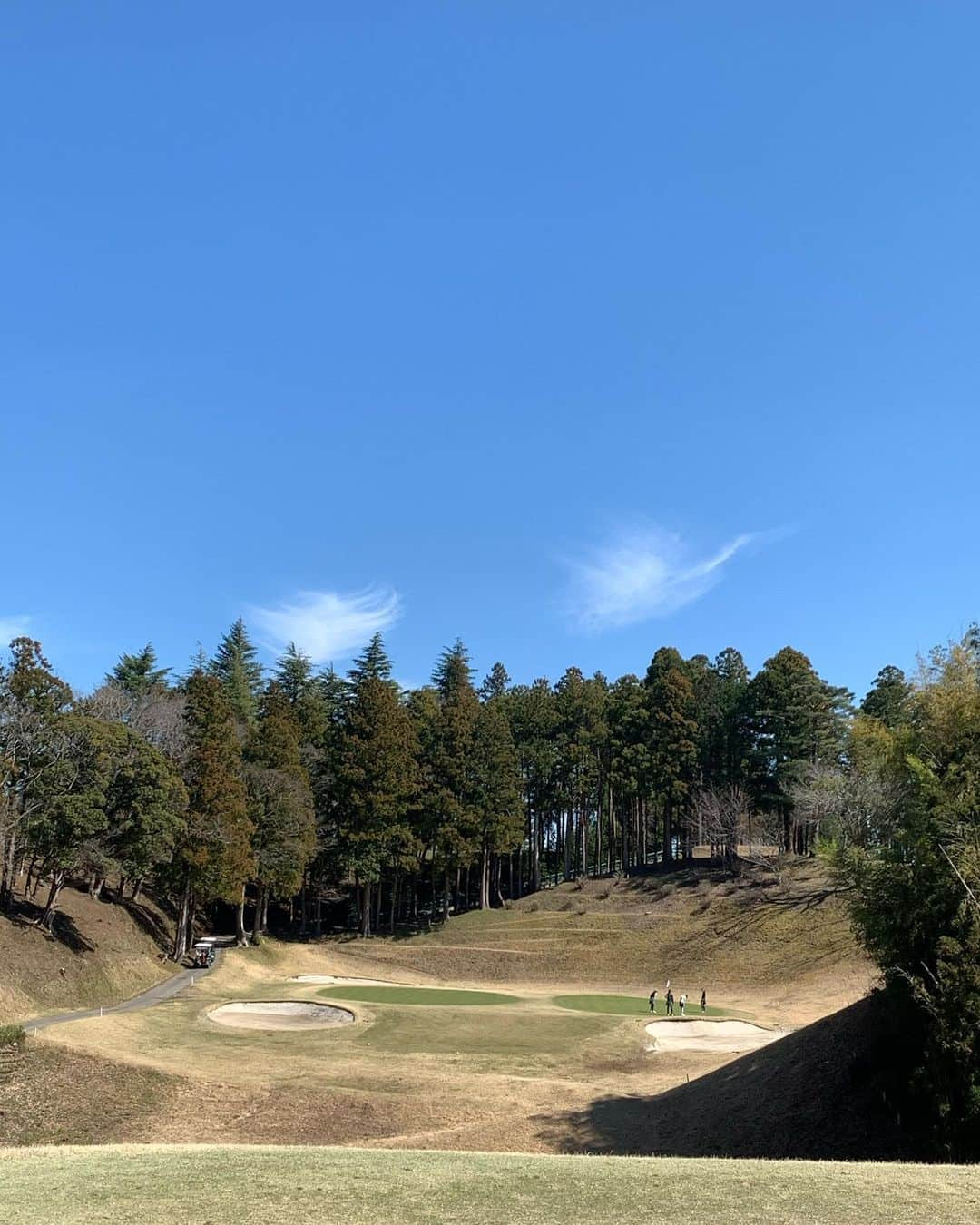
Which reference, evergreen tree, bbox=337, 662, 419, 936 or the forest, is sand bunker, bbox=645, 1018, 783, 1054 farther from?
evergreen tree, bbox=337, 662, 419, 936

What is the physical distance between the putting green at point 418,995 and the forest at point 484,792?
996 centimetres

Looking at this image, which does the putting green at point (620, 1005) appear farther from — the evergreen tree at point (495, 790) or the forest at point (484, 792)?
the evergreen tree at point (495, 790)

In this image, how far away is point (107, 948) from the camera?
42594 millimetres

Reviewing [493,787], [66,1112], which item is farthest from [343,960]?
[66,1112]

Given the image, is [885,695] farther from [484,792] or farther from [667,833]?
[484,792]

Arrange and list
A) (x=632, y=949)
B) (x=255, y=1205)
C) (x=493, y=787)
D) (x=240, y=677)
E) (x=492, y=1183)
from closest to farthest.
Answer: (x=255, y=1205) < (x=492, y=1183) < (x=632, y=949) < (x=493, y=787) < (x=240, y=677)

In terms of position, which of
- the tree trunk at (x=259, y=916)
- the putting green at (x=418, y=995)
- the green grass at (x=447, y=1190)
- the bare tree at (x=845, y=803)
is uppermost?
the bare tree at (x=845, y=803)

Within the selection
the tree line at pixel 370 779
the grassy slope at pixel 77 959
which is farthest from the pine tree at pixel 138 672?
the grassy slope at pixel 77 959

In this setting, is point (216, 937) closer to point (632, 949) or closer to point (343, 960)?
point (343, 960)

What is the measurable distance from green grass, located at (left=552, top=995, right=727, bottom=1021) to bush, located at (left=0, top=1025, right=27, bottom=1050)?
2505 centimetres

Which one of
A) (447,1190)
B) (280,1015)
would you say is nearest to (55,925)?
(280,1015)

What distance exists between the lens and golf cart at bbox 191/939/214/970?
48.8 m

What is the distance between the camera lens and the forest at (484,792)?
62.6 feet

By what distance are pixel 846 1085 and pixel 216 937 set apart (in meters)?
47.9
